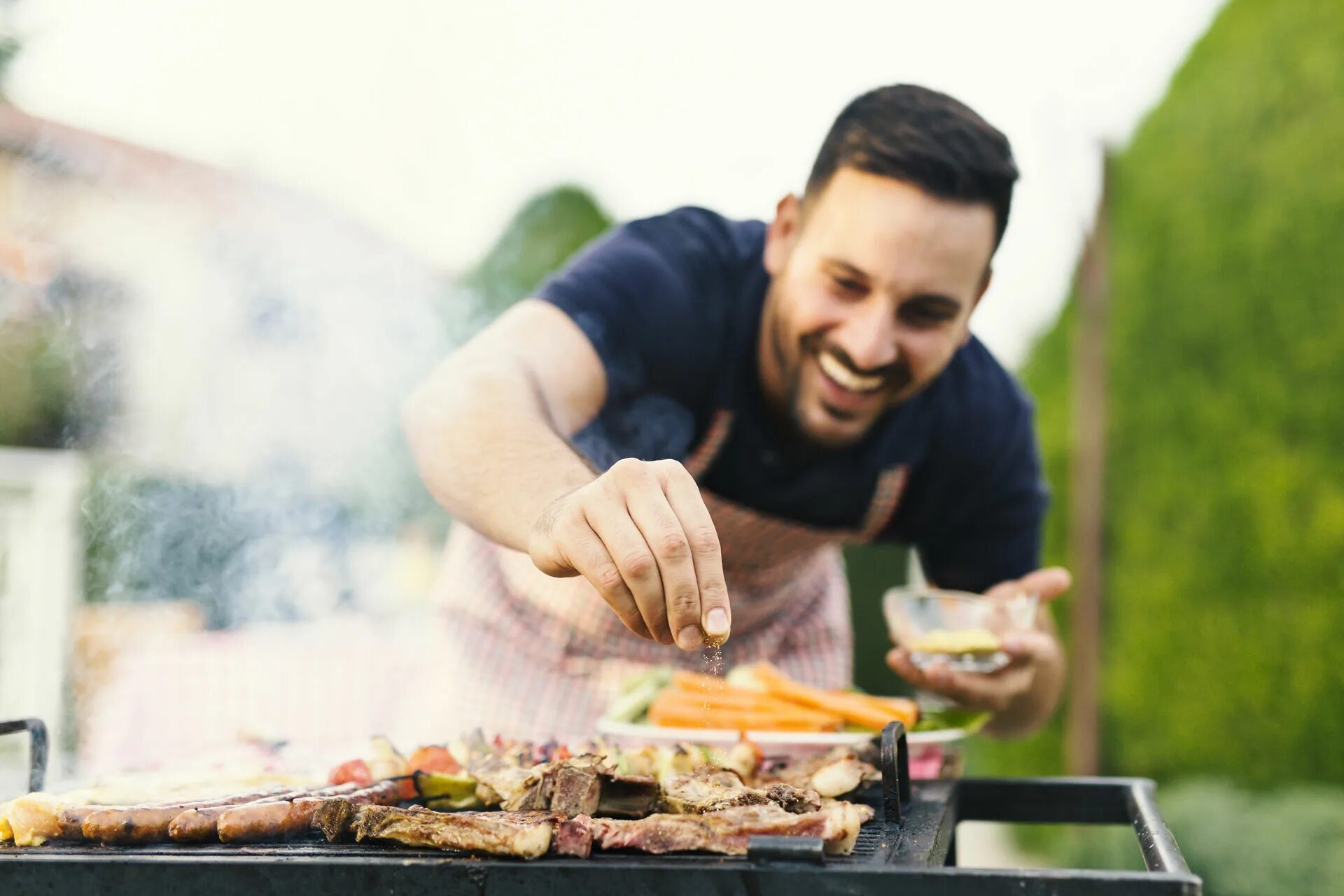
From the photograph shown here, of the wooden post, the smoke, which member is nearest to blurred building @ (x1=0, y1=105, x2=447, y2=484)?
the smoke

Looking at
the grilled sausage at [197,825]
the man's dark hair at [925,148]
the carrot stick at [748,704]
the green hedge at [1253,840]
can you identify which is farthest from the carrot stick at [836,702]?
the green hedge at [1253,840]

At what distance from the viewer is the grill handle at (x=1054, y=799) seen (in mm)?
1670

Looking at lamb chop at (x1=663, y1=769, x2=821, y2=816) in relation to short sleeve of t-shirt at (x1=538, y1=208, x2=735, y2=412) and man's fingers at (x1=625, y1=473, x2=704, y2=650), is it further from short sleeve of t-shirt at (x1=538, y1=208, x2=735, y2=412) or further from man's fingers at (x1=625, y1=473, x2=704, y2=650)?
short sleeve of t-shirt at (x1=538, y1=208, x2=735, y2=412)

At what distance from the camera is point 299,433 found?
4.34m

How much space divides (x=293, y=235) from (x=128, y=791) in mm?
3169

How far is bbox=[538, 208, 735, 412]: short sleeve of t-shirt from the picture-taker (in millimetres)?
2236

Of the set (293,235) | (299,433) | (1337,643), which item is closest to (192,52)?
(293,235)

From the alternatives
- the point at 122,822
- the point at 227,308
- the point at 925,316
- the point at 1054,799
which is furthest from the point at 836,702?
the point at 227,308

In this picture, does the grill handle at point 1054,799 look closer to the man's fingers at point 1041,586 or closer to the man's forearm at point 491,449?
the man's fingers at point 1041,586

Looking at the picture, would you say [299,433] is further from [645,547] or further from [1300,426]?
[1300,426]

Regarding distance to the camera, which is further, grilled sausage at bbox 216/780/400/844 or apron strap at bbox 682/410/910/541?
apron strap at bbox 682/410/910/541

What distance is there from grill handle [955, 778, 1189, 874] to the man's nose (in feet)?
2.71

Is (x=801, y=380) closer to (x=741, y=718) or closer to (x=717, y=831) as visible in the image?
(x=741, y=718)

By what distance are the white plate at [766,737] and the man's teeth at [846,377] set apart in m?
0.69
